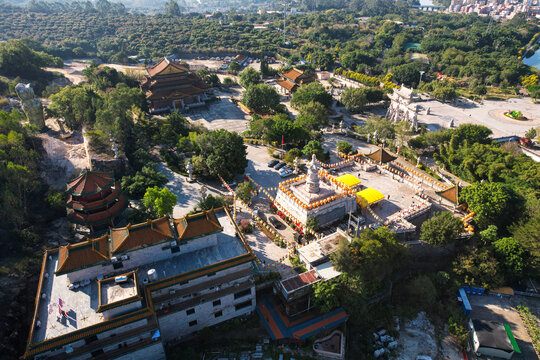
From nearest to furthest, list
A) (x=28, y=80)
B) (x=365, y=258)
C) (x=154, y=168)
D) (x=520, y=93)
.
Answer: (x=365, y=258), (x=154, y=168), (x=28, y=80), (x=520, y=93)

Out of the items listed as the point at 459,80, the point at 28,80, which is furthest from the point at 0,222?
the point at 459,80

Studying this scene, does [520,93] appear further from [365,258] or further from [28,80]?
[28,80]

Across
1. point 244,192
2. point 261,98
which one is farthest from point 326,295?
point 261,98

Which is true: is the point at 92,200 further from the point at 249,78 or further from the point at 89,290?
the point at 249,78

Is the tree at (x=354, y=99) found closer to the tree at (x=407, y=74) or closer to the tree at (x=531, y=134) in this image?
the tree at (x=407, y=74)

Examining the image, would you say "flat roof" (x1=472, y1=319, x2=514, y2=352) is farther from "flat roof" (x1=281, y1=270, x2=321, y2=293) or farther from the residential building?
the residential building

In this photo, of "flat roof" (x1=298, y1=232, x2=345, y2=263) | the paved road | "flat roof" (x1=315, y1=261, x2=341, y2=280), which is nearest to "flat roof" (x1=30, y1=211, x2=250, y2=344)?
"flat roof" (x1=298, y1=232, x2=345, y2=263)

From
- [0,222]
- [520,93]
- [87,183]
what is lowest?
[520,93]
